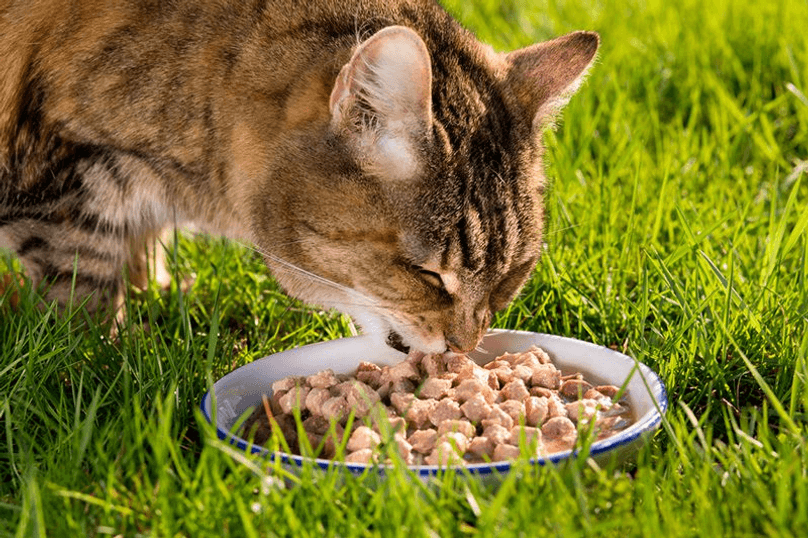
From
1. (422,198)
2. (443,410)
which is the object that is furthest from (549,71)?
(443,410)

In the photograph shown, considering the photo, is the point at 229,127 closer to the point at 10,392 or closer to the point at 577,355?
the point at 10,392

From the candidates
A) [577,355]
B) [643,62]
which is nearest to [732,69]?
[643,62]

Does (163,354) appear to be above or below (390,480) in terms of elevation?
below

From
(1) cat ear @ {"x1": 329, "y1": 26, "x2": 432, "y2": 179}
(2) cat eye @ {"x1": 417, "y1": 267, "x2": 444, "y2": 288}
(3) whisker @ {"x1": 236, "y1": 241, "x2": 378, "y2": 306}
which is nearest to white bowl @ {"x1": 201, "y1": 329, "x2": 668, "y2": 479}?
(3) whisker @ {"x1": 236, "y1": 241, "x2": 378, "y2": 306}

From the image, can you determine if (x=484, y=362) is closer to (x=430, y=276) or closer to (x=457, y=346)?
(x=457, y=346)

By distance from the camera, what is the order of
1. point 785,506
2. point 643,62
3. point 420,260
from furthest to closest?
1. point 643,62
2. point 420,260
3. point 785,506

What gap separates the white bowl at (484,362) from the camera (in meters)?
1.91

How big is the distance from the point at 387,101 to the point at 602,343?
3.29 ft

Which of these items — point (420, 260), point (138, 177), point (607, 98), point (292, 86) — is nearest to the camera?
point (420, 260)

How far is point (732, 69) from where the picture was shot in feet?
14.6

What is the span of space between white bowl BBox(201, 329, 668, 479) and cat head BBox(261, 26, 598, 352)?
105 mm

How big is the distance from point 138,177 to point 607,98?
2.28 metres

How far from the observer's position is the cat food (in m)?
2.00

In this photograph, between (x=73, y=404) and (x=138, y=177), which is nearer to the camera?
(x=73, y=404)
